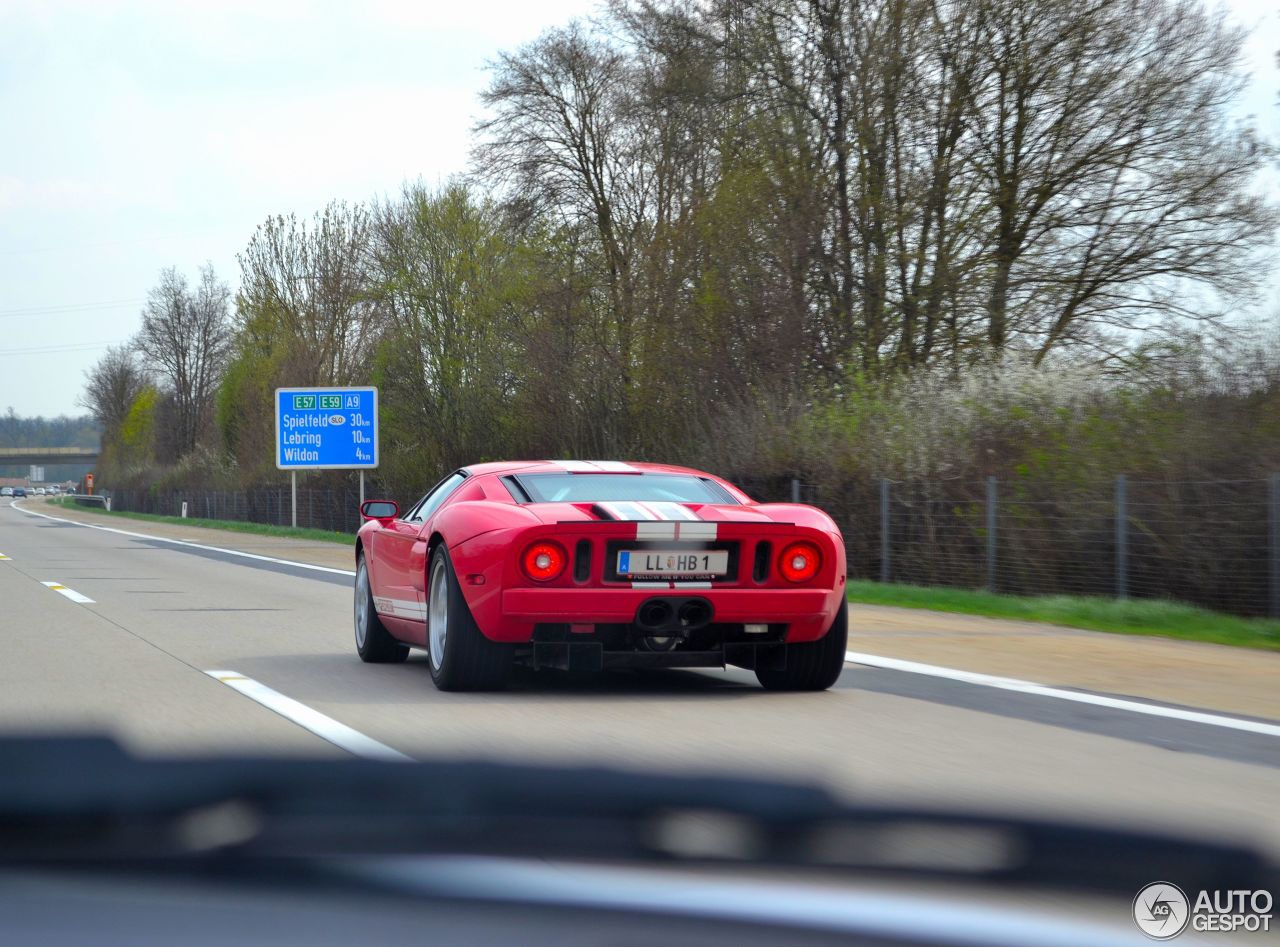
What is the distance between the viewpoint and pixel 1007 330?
25.5 m

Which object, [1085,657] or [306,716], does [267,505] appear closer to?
[1085,657]

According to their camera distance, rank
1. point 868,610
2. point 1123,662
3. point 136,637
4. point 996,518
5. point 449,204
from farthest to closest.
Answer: point 449,204 < point 996,518 < point 868,610 < point 136,637 < point 1123,662

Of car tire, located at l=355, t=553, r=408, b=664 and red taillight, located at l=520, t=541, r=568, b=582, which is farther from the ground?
red taillight, located at l=520, t=541, r=568, b=582

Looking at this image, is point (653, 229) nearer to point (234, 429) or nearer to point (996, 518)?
point (996, 518)

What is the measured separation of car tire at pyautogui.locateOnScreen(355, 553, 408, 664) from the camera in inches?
403

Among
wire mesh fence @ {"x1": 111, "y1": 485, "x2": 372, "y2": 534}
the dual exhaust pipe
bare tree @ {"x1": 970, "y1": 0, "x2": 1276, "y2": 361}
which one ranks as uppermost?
bare tree @ {"x1": 970, "y1": 0, "x2": 1276, "y2": 361}

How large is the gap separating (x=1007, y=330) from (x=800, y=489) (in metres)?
4.98

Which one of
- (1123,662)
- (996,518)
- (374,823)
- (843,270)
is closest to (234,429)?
(843,270)

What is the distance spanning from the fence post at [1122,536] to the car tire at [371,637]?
8.39 meters

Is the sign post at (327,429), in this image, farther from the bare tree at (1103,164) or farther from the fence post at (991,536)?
the fence post at (991,536)

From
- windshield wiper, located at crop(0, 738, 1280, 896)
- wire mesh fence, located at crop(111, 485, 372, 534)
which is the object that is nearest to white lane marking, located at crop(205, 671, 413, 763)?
windshield wiper, located at crop(0, 738, 1280, 896)

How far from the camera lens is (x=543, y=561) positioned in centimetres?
776

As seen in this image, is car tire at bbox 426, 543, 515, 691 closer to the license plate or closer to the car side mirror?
the license plate

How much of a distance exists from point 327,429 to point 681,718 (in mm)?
36872
